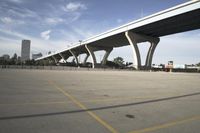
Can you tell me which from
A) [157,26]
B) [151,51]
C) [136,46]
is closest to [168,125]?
[157,26]

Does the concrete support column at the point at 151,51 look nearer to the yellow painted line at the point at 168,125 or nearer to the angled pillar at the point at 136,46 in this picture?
the angled pillar at the point at 136,46

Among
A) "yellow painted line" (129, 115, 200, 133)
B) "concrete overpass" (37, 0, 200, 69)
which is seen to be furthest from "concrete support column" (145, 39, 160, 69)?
"yellow painted line" (129, 115, 200, 133)

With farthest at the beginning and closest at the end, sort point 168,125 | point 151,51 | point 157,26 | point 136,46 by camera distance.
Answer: point 151,51 < point 136,46 < point 157,26 < point 168,125

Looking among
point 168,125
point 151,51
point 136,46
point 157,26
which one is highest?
point 157,26

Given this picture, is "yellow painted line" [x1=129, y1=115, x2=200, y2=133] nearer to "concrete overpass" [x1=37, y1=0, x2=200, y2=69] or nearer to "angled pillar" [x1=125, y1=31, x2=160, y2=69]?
"concrete overpass" [x1=37, y1=0, x2=200, y2=69]

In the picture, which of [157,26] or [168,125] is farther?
[157,26]

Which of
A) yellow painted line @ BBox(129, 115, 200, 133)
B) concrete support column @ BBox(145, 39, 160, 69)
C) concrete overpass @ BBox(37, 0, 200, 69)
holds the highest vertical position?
concrete overpass @ BBox(37, 0, 200, 69)

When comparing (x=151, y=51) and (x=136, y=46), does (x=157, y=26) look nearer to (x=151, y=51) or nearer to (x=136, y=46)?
(x=136, y=46)

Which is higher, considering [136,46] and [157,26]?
[157,26]

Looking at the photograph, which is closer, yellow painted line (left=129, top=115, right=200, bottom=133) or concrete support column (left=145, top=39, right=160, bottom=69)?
yellow painted line (left=129, top=115, right=200, bottom=133)

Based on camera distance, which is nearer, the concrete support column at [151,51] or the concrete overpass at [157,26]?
the concrete overpass at [157,26]

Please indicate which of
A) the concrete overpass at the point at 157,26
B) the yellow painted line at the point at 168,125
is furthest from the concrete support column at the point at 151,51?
the yellow painted line at the point at 168,125

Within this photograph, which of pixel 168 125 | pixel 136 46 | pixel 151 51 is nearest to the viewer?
pixel 168 125

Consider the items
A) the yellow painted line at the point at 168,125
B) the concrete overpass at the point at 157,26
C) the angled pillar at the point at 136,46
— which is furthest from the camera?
the angled pillar at the point at 136,46
